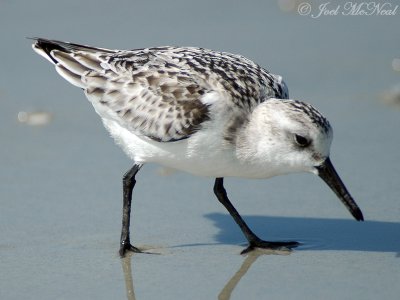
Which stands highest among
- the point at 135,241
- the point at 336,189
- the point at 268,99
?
the point at 268,99

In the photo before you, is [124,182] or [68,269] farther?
[124,182]

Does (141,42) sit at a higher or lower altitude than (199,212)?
higher

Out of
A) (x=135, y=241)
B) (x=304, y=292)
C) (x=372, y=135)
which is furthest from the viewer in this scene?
(x=372, y=135)

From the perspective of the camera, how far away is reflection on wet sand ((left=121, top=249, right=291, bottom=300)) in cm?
625

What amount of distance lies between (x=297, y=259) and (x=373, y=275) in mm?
652

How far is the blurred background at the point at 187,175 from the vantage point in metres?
6.65

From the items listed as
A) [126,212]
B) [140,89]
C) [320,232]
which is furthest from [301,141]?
[126,212]

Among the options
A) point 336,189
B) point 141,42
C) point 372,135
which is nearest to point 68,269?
point 336,189

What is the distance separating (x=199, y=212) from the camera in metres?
7.84

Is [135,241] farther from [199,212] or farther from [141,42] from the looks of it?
[141,42]

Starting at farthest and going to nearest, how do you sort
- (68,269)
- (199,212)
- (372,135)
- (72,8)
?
(72,8)
(372,135)
(199,212)
(68,269)

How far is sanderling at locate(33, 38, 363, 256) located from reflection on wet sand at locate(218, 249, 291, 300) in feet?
0.31

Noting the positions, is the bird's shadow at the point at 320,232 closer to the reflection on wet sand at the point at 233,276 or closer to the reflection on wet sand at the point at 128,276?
the reflection on wet sand at the point at 233,276

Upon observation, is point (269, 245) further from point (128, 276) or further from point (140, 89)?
point (140, 89)
